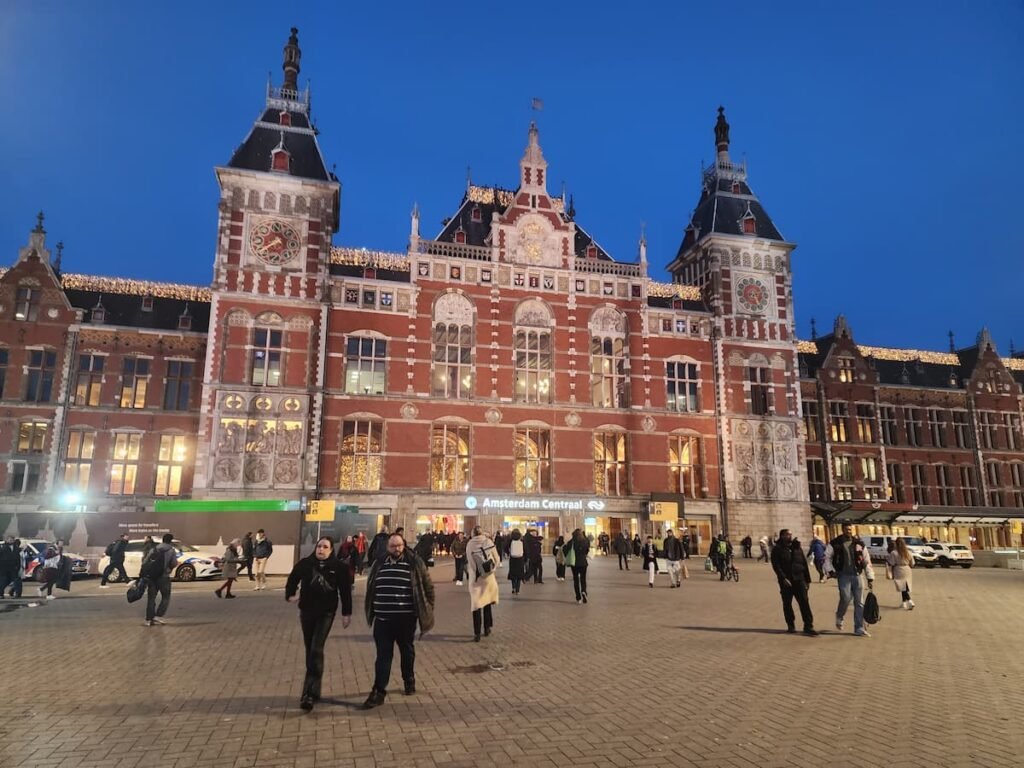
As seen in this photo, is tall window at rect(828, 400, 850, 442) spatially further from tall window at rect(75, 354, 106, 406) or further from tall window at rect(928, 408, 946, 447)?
tall window at rect(75, 354, 106, 406)

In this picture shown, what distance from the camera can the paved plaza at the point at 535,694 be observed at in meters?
5.80

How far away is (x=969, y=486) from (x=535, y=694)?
55763mm

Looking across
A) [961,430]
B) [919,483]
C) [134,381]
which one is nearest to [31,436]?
[134,381]

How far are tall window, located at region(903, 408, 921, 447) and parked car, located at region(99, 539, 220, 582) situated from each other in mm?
48479

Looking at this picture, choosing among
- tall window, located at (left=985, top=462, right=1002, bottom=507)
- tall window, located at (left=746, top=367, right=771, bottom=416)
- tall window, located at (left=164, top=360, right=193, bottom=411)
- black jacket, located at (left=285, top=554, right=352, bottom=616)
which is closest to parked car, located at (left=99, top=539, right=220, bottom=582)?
tall window, located at (left=164, top=360, right=193, bottom=411)

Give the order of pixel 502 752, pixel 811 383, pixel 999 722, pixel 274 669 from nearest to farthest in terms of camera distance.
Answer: pixel 502 752 → pixel 999 722 → pixel 274 669 → pixel 811 383

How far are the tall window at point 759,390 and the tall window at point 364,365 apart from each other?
22668 millimetres

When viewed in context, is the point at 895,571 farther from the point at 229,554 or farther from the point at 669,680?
the point at 229,554

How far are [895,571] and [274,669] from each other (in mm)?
14130

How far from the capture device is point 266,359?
116 feet

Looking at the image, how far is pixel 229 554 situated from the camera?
18.2m

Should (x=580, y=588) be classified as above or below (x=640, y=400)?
below

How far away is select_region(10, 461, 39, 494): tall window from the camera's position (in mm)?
34000

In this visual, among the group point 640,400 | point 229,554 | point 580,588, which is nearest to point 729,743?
point 580,588
